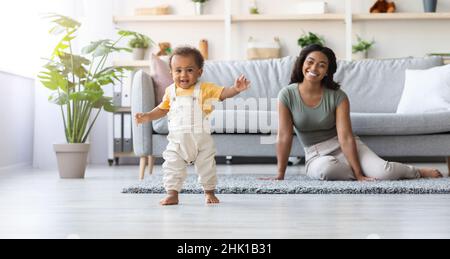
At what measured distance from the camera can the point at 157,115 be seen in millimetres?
2758

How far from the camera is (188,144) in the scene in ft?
8.66

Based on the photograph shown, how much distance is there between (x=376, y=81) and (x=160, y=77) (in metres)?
1.45

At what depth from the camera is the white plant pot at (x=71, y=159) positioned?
14.0ft

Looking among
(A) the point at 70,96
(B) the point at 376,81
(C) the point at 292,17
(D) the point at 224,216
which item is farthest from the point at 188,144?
(C) the point at 292,17

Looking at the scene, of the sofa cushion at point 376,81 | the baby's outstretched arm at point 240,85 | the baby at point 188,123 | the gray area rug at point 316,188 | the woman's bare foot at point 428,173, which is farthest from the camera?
the sofa cushion at point 376,81

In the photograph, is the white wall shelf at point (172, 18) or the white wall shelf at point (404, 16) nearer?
the white wall shelf at point (404, 16)

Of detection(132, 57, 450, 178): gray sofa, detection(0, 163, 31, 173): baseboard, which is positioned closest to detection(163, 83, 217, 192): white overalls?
detection(132, 57, 450, 178): gray sofa

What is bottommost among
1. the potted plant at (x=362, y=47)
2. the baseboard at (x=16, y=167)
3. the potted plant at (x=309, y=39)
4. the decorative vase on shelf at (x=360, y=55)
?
the baseboard at (x=16, y=167)

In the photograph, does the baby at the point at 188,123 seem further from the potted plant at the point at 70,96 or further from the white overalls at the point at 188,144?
the potted plant at the point at 70,96

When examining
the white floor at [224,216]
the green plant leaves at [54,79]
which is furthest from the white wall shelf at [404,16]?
the white floor at [224,216]

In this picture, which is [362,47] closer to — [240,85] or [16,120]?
[16,120]

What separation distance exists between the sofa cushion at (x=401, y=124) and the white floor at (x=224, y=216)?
1.02 metres

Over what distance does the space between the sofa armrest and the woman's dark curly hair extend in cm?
89
